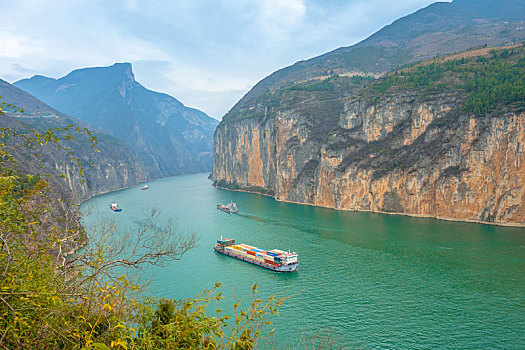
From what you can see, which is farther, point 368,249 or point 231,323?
point 368,249

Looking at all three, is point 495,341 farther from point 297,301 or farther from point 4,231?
point 4,231

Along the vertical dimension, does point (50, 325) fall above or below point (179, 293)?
above

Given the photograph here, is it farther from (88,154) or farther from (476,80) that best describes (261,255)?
(88,154)

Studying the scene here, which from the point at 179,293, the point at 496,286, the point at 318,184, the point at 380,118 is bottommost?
the point at 179,293

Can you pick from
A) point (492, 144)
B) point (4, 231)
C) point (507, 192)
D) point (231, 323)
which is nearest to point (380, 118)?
point (492, 144)

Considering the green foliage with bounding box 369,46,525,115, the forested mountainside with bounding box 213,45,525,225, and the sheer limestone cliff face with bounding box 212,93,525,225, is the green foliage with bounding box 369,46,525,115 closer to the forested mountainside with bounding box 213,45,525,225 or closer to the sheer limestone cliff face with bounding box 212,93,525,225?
the forested mountainside with bounding box 213,45,525,225

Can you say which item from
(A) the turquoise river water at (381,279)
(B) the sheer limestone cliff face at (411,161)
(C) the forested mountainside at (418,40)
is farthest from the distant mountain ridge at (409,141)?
(A) the turquoise river water at (381,279)
